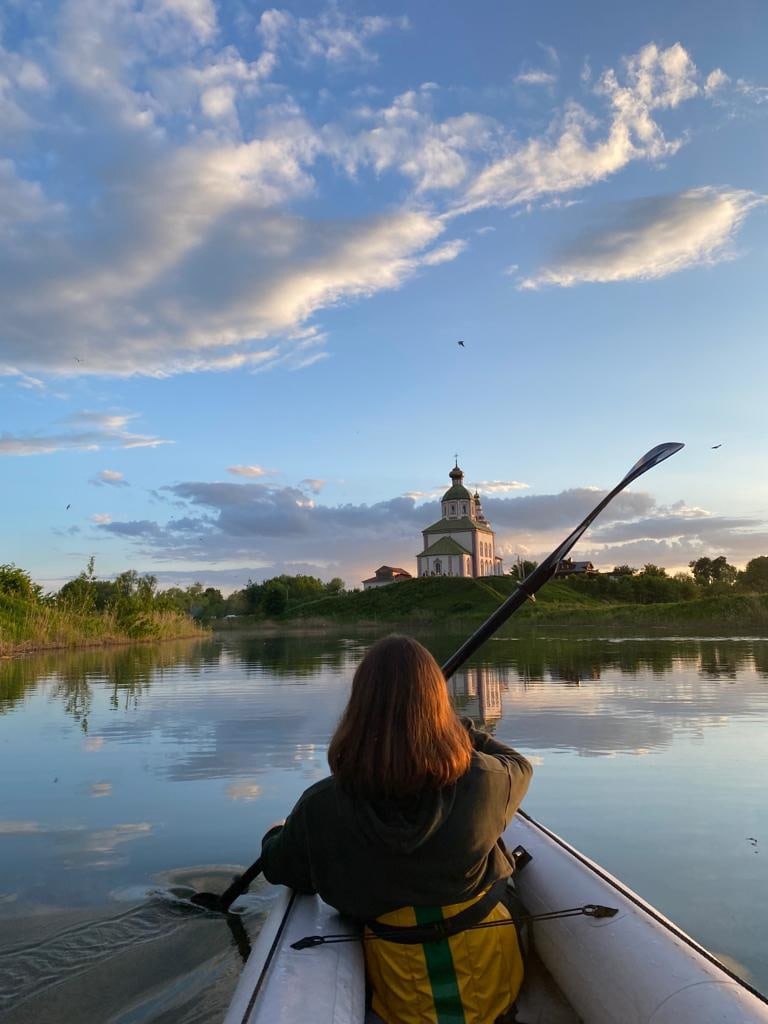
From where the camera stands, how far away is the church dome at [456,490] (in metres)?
112

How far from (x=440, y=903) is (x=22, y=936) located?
9.92 feet

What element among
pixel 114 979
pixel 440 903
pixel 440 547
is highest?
pixel 440 547

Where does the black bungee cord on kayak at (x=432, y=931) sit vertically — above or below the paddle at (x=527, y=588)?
below

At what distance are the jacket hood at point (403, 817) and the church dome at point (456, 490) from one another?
109 meters

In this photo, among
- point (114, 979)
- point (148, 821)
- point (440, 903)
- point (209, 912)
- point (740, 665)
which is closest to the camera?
point (440, 903)

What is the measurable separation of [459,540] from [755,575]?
45525 millimetres

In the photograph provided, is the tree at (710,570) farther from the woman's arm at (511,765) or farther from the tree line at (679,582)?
the woman's arm at (511,765)

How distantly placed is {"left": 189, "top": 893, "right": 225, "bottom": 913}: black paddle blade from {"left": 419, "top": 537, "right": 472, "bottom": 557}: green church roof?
9656 cm

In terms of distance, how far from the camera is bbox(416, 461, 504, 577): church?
332 feet

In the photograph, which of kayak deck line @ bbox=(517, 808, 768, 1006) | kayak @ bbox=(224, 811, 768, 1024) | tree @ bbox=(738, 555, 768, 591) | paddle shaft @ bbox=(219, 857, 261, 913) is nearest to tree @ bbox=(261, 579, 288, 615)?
tree @ bbox=(738, 555, 768, 591)

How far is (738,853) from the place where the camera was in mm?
5453

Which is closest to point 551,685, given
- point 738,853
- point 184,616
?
point 738,853

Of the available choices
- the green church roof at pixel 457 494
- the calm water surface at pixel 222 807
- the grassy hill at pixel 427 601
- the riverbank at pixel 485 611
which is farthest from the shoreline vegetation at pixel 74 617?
the green church roof at pixel 457 494

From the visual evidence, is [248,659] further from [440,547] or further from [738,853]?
[440,547]
